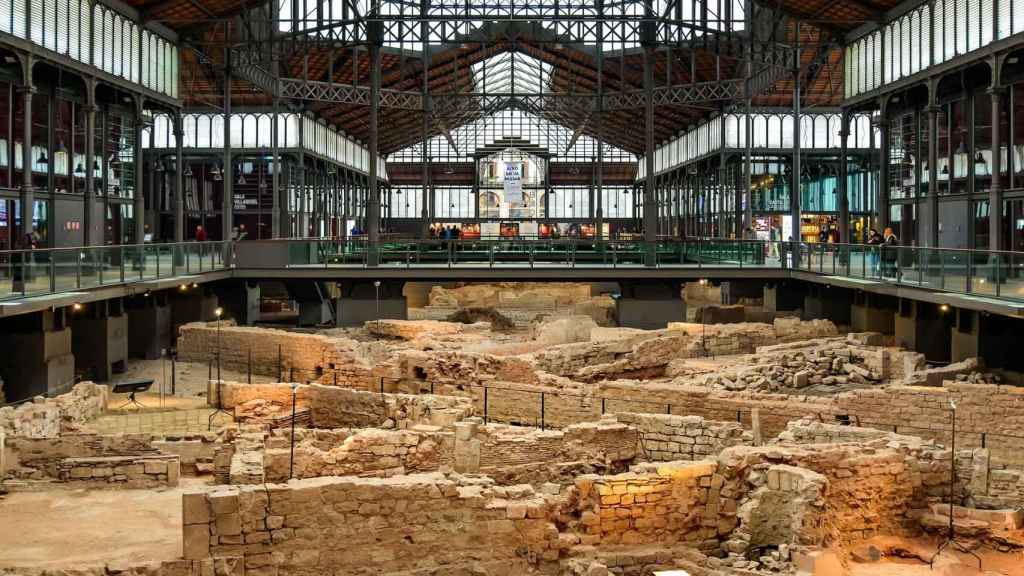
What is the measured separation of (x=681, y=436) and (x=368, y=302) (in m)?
21.0

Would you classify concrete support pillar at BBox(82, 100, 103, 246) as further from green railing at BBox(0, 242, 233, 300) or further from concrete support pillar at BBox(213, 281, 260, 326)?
concrete support pillar at BBox(213, 281, 260, 326)

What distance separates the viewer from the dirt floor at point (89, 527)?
13.2m

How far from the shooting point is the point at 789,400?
2102 cm

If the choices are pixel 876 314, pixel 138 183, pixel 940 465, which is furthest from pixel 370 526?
pixel 138 183

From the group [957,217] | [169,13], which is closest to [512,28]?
[169,13]

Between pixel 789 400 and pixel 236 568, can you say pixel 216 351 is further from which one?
pixel 236 568

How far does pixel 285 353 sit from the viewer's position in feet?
96.6

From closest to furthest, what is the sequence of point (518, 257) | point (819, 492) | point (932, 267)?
point (819, 492) < point (932, 267) < point (518, 257)

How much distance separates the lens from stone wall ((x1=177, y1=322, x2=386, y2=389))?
27656 mm

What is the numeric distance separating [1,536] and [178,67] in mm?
31614

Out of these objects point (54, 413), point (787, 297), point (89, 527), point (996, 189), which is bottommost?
point (89, 527)

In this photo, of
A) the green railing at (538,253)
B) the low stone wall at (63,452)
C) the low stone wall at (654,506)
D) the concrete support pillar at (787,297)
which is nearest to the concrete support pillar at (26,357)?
the low stone wall at (63,452)

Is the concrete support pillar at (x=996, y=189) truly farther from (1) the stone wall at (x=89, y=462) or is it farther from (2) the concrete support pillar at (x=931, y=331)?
(1) the stone wall at (x=89, y=462)

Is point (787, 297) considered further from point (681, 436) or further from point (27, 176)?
point (27, 176)
